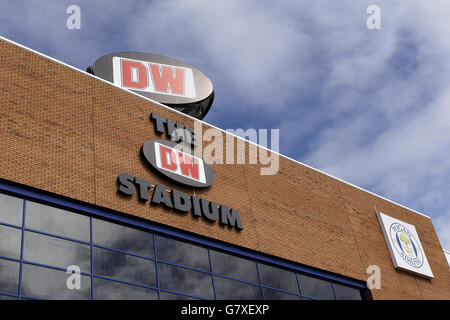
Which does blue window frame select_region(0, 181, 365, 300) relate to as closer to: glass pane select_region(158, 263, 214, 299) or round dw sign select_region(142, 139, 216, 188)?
glass pane select_region(158, 263, 214, 299)

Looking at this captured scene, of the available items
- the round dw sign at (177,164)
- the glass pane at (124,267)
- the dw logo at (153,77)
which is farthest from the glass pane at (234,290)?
the dw logo at (153,77)

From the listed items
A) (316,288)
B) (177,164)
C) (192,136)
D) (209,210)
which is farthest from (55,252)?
(316,288)

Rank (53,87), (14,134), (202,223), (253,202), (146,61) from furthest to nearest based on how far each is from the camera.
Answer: (146,61) < (253,202) < (202,223) < (53,87) < (14,134)

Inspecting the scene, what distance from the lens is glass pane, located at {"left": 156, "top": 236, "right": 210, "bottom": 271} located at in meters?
19.1

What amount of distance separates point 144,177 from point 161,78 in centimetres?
675

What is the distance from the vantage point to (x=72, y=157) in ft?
60.5

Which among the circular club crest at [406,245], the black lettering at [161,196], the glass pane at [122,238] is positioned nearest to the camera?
the glass pane at [122,238]

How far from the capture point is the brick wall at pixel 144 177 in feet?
58.7

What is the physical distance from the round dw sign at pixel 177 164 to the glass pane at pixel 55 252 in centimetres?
450

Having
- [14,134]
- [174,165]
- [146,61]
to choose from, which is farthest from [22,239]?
[146,61]

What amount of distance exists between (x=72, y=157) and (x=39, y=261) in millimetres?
3771

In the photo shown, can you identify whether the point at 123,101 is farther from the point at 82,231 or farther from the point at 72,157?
the point at 82,231

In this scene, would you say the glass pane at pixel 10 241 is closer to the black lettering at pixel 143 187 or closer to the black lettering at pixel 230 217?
the black lettering at pixel 143 187

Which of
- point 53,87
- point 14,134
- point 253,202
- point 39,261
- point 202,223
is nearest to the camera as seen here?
point 39,261
